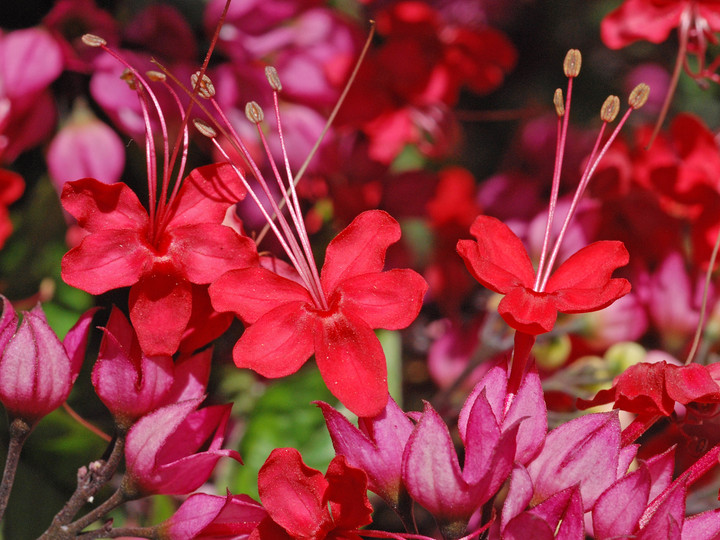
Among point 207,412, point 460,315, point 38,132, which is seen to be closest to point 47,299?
point 38,132

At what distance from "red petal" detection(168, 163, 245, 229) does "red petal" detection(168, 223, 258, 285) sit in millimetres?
19

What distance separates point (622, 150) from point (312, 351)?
425mm

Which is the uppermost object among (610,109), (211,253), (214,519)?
(610,109)

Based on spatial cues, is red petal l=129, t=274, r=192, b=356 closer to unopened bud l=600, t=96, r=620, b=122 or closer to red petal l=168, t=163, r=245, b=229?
red petal l=168, t=163, r=245, b=229

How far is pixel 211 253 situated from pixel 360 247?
0.28ft

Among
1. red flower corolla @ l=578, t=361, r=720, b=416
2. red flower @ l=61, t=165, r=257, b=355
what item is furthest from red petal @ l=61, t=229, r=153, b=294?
red flower corolla @ l=578, t=361, r=720, b=416

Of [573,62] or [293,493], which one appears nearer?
[293,493]

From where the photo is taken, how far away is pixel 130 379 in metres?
0.44

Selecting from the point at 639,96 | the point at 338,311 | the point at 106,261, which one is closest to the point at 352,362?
the point at 338,311

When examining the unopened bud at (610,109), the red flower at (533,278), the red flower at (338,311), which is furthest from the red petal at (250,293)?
the unopened bud at (610,109)

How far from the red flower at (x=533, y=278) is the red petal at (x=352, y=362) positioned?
0.07 meters

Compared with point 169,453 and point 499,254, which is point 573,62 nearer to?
point 499,254

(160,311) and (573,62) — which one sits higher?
(573,62)

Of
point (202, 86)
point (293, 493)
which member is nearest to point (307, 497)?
point (293, 493)
